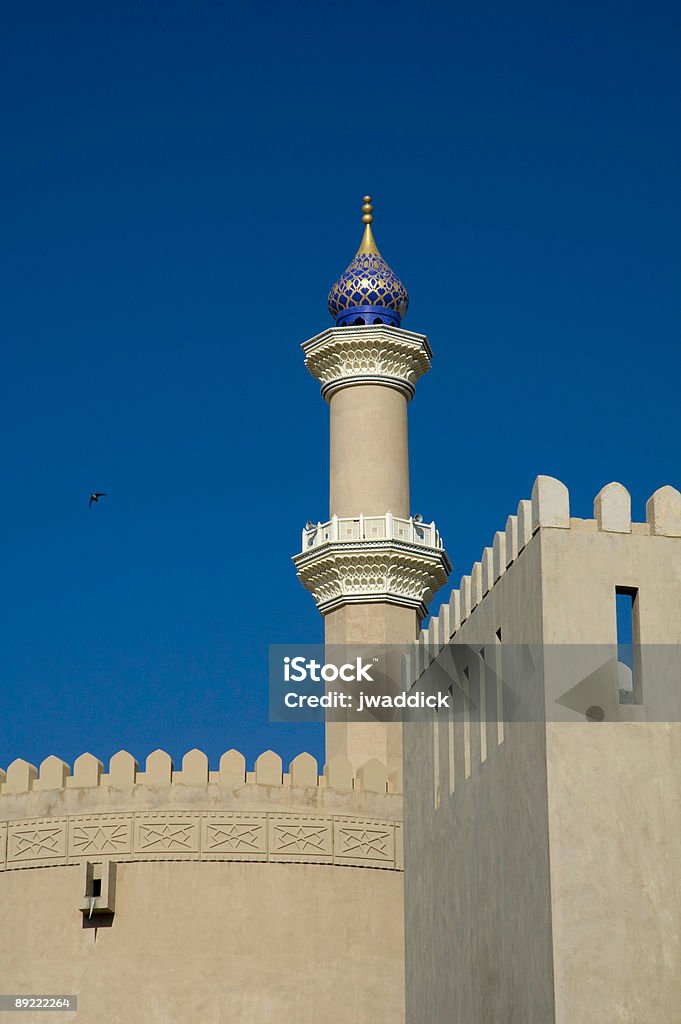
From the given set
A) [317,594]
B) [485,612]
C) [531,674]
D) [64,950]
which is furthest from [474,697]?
[317,594]

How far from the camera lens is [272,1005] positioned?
20000 millimetres

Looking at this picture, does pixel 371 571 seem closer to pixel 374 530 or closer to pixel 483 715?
pixel 374 530

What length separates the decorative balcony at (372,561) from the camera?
26.0 metres

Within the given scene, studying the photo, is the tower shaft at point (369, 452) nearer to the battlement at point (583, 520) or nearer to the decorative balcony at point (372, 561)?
the decorative balcony at point (372, 561)

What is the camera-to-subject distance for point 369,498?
2650 centimetres

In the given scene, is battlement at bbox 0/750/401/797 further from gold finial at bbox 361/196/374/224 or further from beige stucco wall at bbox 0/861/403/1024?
gold finial at bbox 361/196/374/224

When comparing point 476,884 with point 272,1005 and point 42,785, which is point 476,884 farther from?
point 42,785

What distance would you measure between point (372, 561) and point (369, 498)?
1.09 m

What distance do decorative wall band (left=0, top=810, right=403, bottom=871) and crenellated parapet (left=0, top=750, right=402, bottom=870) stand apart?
1 cm

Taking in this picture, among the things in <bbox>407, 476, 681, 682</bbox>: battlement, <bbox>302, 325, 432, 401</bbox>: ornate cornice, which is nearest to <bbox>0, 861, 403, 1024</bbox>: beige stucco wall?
<bbox>407, 476, 681, 682</bbox>: battlement

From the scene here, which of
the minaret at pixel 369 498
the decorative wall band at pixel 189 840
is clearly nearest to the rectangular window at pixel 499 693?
the decorative wall band at pixel 189 840

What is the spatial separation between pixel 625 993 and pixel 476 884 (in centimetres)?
289

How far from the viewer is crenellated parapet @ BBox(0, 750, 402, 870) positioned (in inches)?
806

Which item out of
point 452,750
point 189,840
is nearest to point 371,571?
point 189,840
